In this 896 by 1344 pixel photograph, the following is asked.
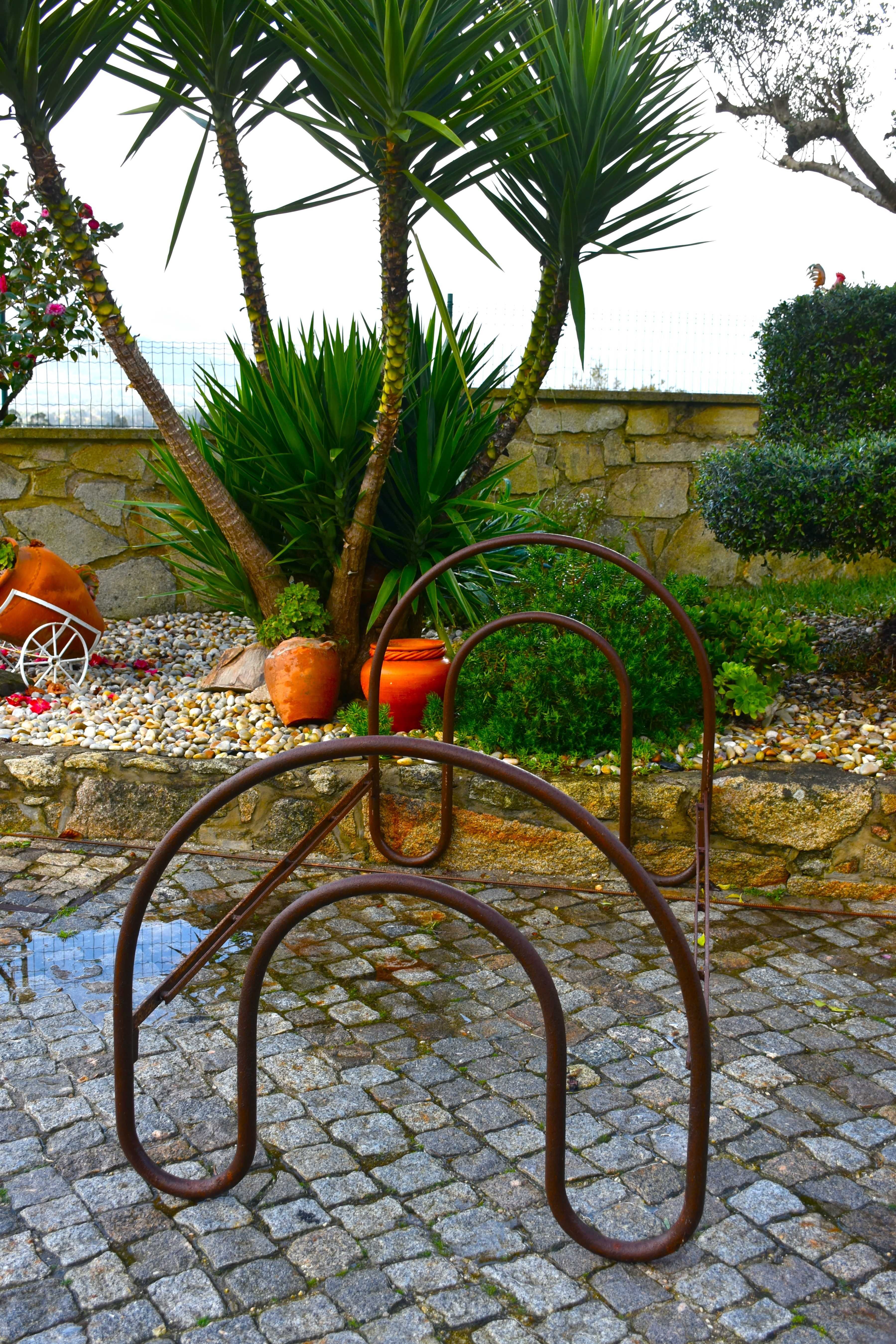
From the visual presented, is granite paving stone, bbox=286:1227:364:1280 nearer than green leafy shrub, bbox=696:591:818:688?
Yes

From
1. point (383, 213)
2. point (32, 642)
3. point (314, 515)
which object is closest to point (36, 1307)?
point (314, 515)

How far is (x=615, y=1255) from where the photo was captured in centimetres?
173

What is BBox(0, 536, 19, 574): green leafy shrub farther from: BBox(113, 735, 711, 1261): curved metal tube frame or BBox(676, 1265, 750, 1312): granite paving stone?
BBox(676, 1265, 750, 1312): granite paving stone

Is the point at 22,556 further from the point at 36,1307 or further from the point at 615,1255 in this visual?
the point at 615,1255

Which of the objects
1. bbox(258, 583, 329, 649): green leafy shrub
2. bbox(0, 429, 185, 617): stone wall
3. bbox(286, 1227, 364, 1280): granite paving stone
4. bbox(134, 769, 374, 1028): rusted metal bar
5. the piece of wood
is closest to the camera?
bbox(286, 1227, 364, 1280): granite paving stone

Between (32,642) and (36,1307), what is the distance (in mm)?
3626

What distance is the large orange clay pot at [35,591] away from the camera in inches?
184

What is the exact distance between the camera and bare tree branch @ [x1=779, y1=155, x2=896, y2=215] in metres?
8.62

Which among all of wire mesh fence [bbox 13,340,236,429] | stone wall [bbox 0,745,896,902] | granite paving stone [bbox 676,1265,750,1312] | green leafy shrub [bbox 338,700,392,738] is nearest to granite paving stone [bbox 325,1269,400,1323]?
granite paving stone [bbox 676,1265,750,1312]

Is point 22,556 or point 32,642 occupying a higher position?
point 22,556

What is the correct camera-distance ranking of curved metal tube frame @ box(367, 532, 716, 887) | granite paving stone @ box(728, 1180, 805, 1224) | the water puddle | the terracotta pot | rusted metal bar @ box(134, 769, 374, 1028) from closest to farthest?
Result: granite paving stone @ box(728, 1180, 805, 1224)
rusted metal bar @ box(134, 769, 374, 1028)
the water puddle
curved metal tube frame @ box(367, 532, 716, 887)
the terracotta pot

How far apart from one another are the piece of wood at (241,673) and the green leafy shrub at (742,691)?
1.98 m

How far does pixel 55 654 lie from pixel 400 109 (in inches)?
109

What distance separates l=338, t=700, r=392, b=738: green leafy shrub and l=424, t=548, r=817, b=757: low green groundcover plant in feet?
0.88
